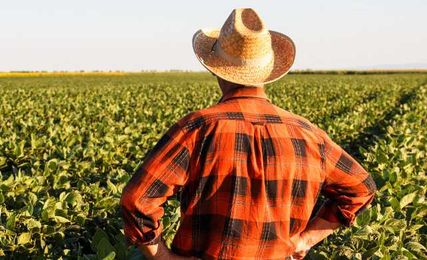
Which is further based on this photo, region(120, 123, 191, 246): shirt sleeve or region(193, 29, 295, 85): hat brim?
region(193, 29, 295, 85): hat brim

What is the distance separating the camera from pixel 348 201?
2.57 meters

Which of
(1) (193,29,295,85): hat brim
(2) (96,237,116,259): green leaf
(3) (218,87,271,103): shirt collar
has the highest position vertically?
(1) (193,29,295,85): hat brim

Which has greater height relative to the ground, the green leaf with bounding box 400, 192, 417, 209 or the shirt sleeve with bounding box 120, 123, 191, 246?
the shirt sleeve with bounding box 120, 123, 191, 246

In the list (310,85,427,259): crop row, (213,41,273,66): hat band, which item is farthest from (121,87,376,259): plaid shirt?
(310,85,427,259): crop row

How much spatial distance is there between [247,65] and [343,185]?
788 mm

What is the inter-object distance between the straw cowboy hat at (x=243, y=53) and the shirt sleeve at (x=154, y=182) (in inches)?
15.3

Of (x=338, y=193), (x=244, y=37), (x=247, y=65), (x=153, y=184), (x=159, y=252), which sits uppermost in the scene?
(x=244, y=37)

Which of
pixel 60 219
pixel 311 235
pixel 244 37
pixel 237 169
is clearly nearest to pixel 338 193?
pixel 311 235

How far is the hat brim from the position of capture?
224cm

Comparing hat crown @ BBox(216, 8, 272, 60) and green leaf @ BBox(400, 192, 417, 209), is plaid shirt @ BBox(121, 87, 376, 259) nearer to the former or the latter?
hat crown @ BBox(216, 8, 272, 60)

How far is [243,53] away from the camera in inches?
90.7

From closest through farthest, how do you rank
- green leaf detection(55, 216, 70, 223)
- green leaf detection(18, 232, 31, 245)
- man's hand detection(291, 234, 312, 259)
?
man's hand detection(291, 234, 312, 259) < green leaf detection(18, 232, 31, 245) < green leaf detection(55, 216, 70, 223)

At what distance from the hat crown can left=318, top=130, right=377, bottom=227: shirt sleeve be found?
20.4 inches

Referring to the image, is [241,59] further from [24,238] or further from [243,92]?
[24,238]
